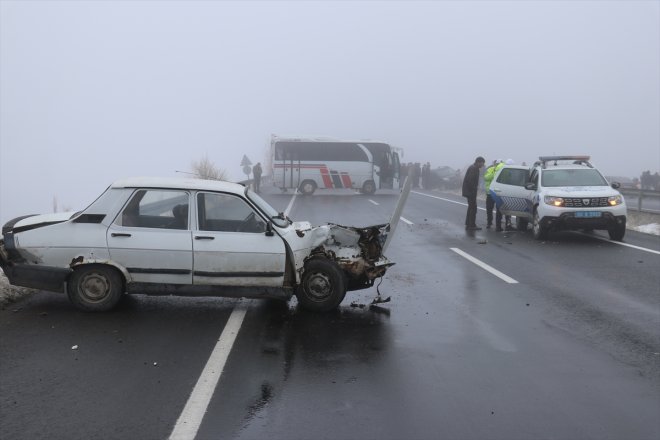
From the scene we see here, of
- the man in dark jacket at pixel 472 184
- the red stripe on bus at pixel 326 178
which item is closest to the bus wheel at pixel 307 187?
the red stripe on bus at pixel 326 178

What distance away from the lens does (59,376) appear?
487cm

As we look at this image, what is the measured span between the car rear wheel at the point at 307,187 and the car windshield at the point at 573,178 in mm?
21975

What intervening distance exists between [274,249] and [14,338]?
2793mm

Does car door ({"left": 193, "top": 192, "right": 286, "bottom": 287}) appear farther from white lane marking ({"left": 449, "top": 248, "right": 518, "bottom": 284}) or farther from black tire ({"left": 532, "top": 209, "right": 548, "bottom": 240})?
black tire ({"left": 532, "top": 209, "right": 548, "bottom": 240})

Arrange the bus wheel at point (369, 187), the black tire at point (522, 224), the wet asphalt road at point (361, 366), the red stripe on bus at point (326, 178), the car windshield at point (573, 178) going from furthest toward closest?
the bus wheel at point (369, 187)
the red stripe on bus at point (326, 178)
the black tire at point (522, 224)
the car windshield at point (573, 178)
the wet asphalt road at point (361, 366)

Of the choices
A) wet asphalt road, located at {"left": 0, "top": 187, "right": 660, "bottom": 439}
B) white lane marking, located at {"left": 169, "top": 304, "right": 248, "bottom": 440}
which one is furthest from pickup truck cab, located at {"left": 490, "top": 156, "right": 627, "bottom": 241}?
white lane marking, located at {"left": 169, "top": 304, "right": 248, "bottom": 440}

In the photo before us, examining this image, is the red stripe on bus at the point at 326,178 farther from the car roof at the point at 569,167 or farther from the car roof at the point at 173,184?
the car roof at the point at 173,184

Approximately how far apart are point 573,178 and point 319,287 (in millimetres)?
10276

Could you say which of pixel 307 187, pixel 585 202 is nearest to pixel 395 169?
pixel 307 187

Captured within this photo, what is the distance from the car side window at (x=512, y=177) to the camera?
642 inches

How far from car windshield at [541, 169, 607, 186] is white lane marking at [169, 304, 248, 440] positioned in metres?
10.8

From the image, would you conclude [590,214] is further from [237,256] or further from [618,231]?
[237,256]

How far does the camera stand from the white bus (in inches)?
1426

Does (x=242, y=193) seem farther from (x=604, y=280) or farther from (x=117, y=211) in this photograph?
(x=604, y=280)
